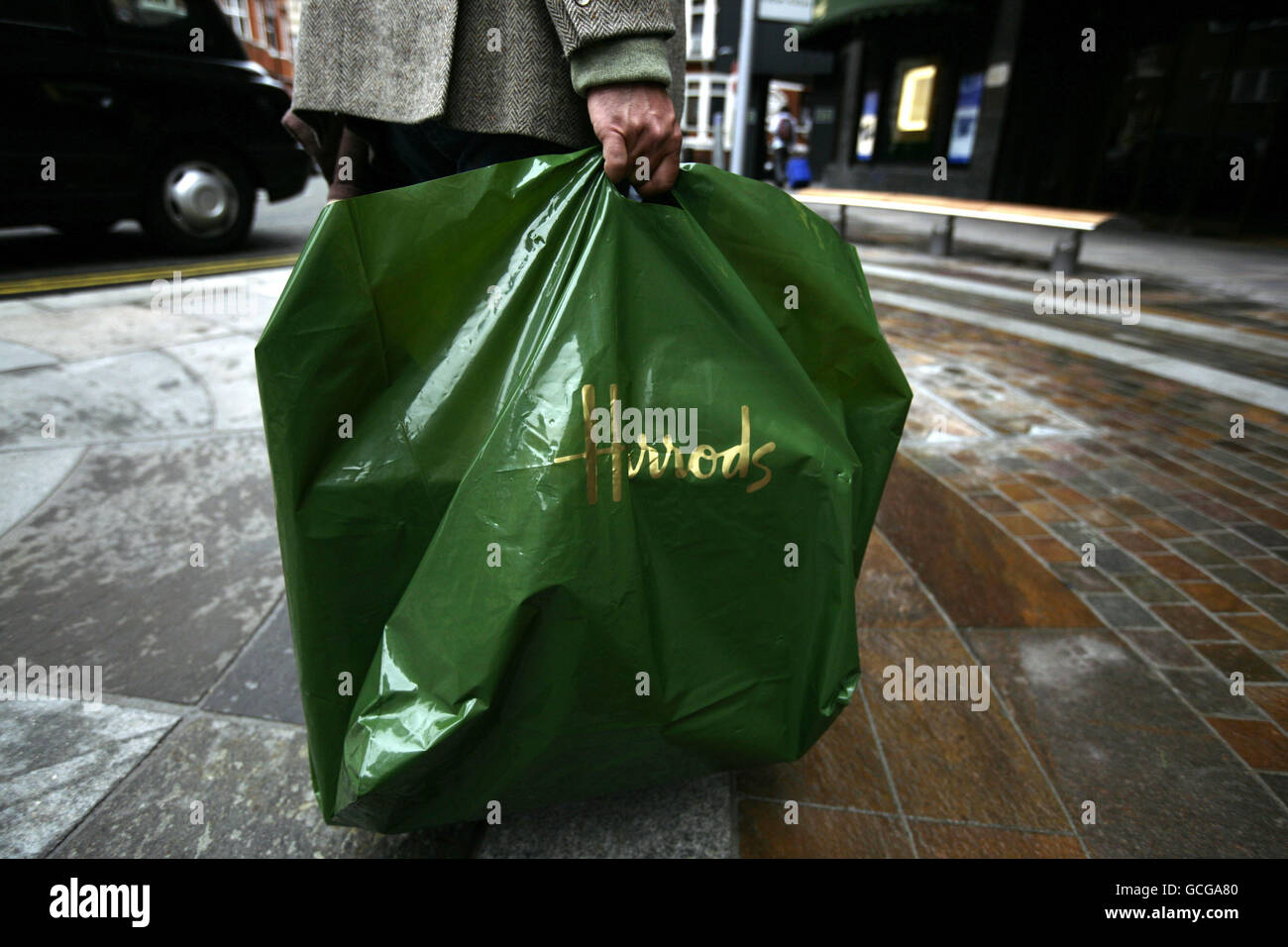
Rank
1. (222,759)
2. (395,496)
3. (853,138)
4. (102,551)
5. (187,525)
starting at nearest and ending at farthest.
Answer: (395,496) → (222,759) → (102,551) → (187,525) → (853,138)

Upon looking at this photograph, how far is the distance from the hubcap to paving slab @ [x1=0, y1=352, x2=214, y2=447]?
2.96 meters

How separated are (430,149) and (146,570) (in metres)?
1.39

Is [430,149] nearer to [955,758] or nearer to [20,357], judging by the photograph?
[955,758]

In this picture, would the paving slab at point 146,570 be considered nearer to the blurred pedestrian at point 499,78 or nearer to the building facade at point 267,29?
the blurred pedestrian at point 499,78

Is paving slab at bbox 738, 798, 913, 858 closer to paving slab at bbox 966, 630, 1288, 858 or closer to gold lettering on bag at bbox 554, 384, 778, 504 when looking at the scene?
paving slab at bbox 966, 630, 1288, 858

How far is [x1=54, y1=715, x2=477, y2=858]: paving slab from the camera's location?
3.99 feet

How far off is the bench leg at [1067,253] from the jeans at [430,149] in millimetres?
7106

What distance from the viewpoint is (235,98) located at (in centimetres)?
562

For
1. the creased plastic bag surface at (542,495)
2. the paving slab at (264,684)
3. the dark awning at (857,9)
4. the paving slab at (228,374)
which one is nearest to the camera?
the creased plastic bag surface at (542,495)

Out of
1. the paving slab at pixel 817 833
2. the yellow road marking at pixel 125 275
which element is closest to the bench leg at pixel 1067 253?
the yellow road marking at pixel 125 275

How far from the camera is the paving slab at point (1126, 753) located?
1.27 m
